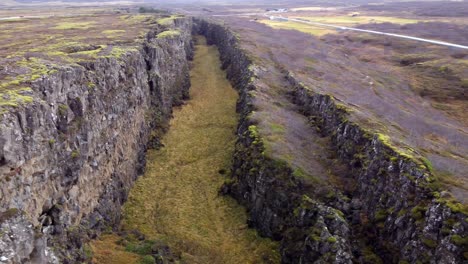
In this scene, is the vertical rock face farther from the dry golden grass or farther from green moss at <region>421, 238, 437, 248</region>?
green moss at <region>421, 238, 437, 248</region>

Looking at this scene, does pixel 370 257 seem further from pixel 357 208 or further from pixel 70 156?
pixel 70 156

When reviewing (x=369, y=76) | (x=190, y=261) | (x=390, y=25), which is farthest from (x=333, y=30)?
A: (x=190, y=261)

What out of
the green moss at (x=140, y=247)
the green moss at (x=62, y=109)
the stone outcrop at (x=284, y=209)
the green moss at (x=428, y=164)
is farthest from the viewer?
the green moss at (x=140, y=247)

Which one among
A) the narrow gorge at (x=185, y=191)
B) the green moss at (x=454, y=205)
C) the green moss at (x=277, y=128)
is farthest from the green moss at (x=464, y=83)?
the green moss at (x=454, y=205)

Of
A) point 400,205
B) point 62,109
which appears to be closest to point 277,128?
point 400,205

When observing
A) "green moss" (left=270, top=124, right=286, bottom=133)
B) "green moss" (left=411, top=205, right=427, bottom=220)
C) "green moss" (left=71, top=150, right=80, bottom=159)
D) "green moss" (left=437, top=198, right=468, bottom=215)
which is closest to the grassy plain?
"green moss" (left=71, top=150, right=80, bottom=159)

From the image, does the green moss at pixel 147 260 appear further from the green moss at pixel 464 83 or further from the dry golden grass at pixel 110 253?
the green moss at pixel 464 83
